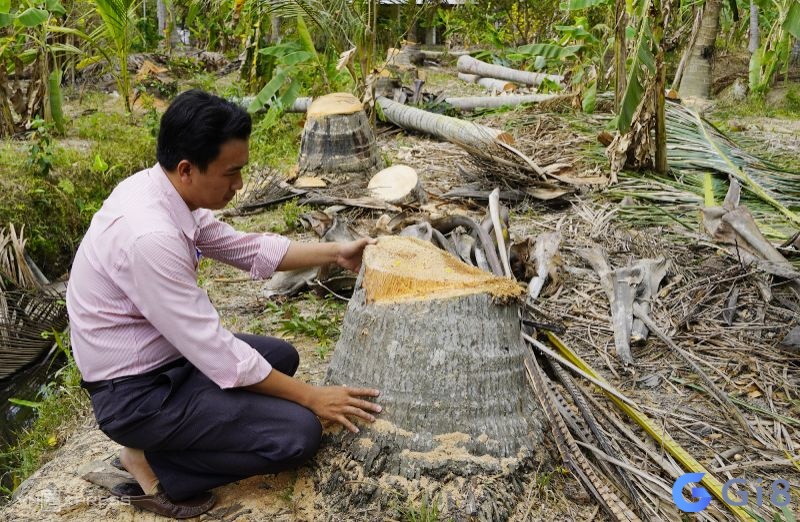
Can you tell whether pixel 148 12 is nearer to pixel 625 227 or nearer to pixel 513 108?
pixel 513 108

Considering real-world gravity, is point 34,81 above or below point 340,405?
below

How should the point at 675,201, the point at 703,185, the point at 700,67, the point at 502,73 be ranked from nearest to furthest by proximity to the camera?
1. the point at 675,201
2. the point at 703,185
3. the point at 700,67
4. the point at 502,73

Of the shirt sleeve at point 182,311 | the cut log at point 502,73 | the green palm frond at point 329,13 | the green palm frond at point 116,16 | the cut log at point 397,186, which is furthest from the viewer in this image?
the cut log at point 502,73

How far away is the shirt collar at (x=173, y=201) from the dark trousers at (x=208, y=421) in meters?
0.46

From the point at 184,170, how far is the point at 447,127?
517 centimetres

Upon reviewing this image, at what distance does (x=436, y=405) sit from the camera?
220cm

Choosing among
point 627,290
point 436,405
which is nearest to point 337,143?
point 627,290

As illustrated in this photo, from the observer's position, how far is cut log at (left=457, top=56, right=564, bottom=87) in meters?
10.5

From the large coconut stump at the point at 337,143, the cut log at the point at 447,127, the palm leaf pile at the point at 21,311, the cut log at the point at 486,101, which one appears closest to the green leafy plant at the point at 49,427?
the palm leaf pile at the point at 21,311

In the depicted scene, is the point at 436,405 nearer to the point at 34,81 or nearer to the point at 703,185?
the point at 703,185

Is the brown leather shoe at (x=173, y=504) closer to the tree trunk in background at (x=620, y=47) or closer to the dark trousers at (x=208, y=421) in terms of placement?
the dark trousers at (x=208, y=421)

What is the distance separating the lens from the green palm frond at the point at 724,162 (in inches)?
192

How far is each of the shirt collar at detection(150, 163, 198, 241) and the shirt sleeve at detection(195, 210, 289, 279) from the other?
0.33 m

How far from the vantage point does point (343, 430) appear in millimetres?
2295
